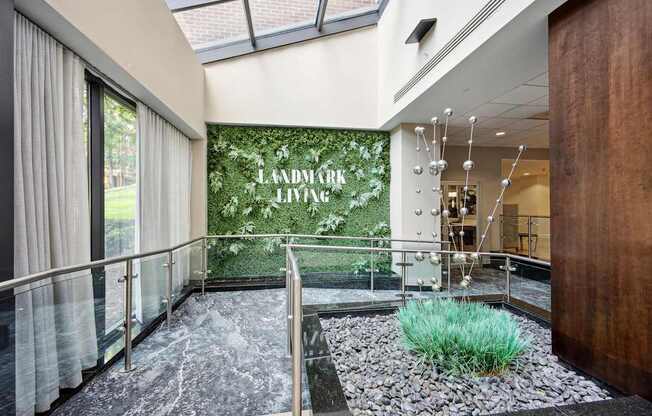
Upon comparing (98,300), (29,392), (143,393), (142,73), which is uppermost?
(142,73)

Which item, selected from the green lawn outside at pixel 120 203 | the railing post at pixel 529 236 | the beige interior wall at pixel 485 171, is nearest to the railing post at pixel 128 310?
the green lawn outside at pixel 120 203

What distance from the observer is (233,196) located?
6.04 m

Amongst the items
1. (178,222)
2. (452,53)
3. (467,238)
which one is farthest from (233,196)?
(467,238)

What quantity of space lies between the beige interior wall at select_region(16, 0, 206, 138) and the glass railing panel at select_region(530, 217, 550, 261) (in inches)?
308

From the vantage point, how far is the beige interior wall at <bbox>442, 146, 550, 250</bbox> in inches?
305

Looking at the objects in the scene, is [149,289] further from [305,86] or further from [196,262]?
[305,86]

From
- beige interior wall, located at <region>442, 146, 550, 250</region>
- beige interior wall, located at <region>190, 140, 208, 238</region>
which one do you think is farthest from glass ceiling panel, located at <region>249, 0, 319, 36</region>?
beige interior wall, located at <region>442, 146, 550, 250</region>

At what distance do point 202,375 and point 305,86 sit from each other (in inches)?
212

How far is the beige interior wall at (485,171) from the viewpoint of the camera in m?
7.75

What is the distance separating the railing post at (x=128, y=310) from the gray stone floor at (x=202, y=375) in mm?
119

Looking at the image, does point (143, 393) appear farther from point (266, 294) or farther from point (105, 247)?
point (266, 294)

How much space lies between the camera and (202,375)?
2643mm

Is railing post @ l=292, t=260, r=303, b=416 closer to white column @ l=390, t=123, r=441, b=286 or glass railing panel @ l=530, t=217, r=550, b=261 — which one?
white column @ l=390, t=123, r=441, b=286

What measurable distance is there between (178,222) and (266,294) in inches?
79.0
